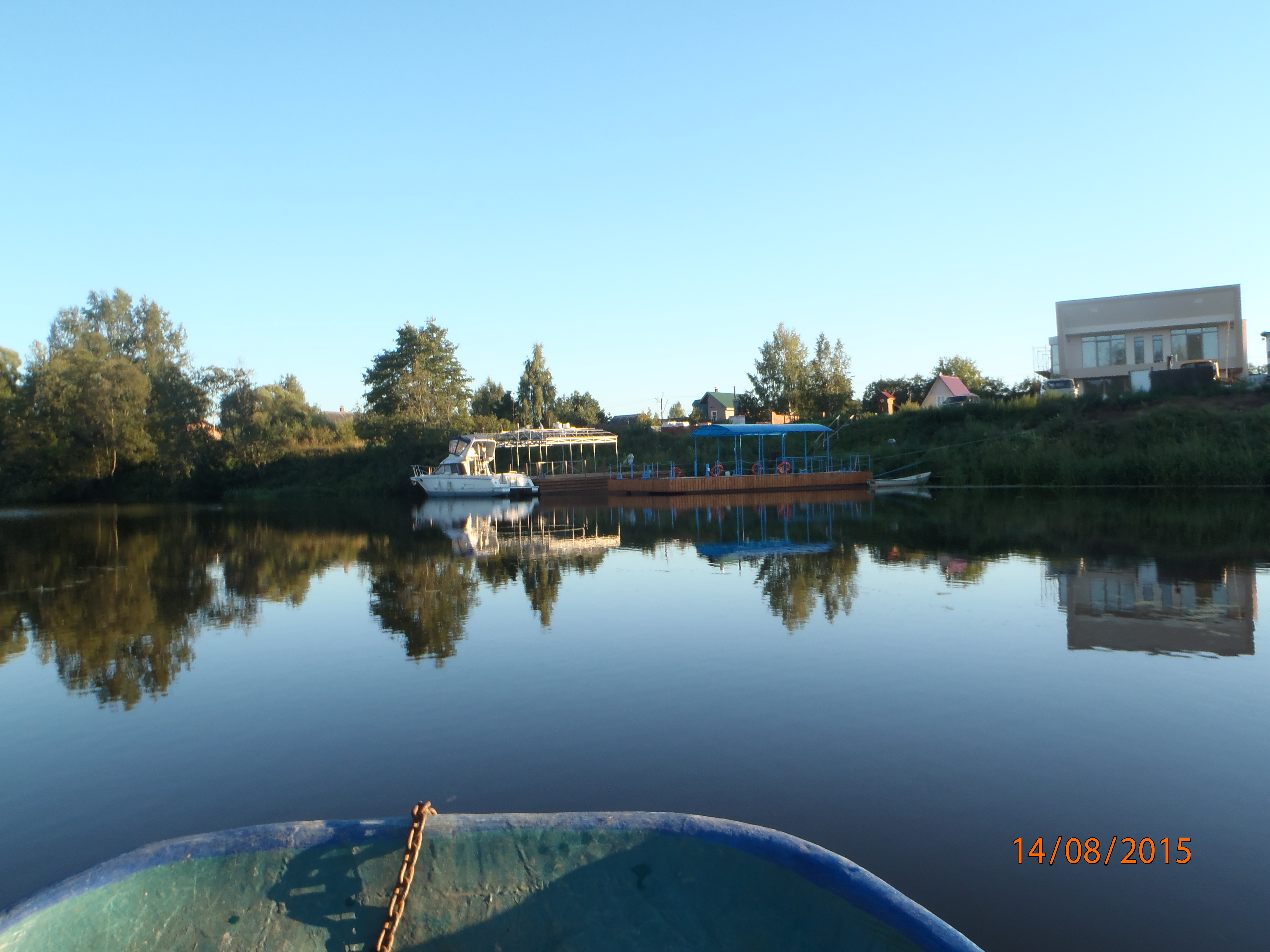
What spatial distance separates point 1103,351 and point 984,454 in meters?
10.5

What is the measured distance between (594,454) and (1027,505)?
24.5 meters

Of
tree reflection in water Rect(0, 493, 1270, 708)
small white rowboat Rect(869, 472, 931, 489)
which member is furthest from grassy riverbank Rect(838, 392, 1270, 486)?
tree reflection in water Rect(0, 493, 1270, 708)

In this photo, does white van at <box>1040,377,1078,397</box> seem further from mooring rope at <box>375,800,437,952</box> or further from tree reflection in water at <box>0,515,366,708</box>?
mooring rope at <box>375,800,437,952</box>

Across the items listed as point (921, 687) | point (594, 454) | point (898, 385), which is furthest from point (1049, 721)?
point (898, 385)

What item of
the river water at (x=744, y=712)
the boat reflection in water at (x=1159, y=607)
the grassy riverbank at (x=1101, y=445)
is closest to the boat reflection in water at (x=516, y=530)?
the river water at (x=744, y=712)

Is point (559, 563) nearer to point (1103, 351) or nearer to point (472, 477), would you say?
point (472, 477)

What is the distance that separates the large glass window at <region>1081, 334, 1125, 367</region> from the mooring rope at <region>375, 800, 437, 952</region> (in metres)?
43.8

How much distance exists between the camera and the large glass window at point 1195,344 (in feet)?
128

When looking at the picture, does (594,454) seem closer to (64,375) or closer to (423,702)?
(64,375)

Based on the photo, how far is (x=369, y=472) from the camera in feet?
173

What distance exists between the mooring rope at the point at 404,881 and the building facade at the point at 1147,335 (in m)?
41.4

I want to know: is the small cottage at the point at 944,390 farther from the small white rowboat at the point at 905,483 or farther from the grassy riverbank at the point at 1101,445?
the small white rowboat at the point at 905,483

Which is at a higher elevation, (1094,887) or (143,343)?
(143,343)

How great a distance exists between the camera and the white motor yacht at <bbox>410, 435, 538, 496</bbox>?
4131 cm
